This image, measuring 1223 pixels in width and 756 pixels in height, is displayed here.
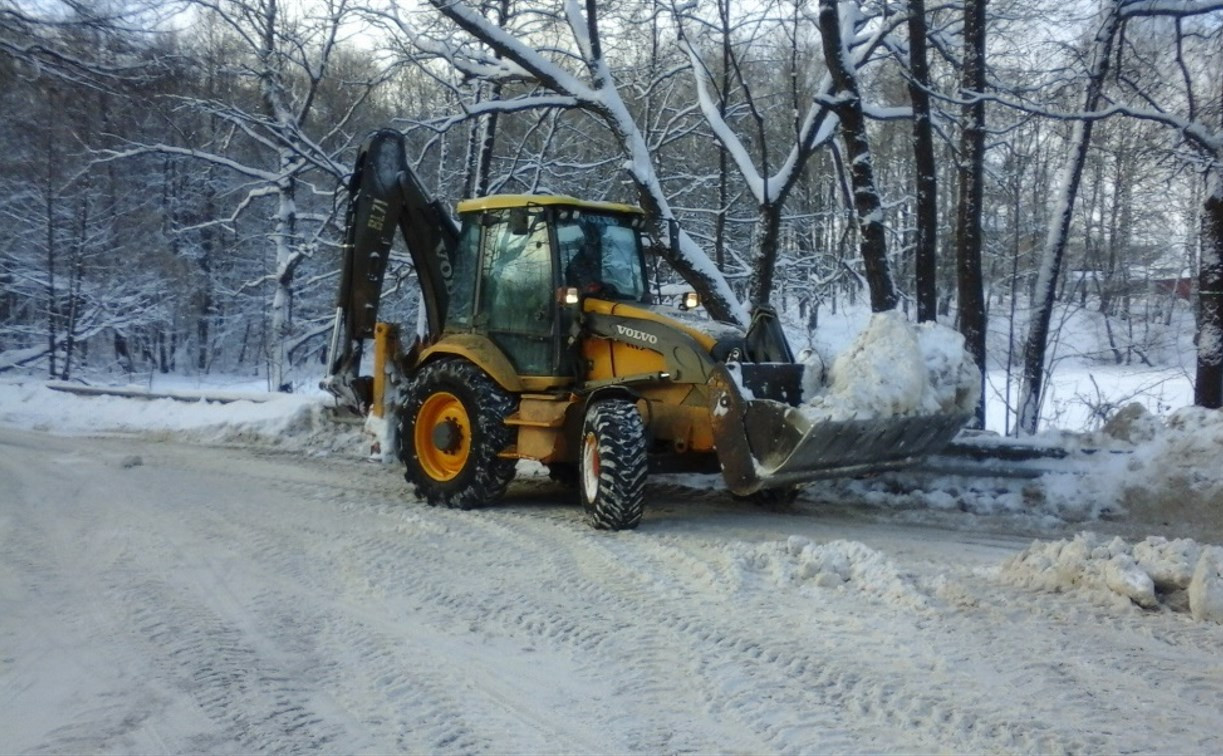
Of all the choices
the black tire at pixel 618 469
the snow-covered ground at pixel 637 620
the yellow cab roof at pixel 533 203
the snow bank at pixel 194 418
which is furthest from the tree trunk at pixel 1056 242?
the snow bank at pixel 194 418

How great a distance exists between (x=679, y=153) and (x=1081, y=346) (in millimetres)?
12385

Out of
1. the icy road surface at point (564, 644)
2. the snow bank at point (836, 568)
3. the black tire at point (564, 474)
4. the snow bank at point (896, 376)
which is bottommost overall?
the icy road surface at point (564, 644)

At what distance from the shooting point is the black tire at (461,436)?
890 cm

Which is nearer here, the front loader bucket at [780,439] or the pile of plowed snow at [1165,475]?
the front loader bucket at [780,439]

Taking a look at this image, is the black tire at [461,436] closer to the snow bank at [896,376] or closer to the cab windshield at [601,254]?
the cab windshield at [601,254]

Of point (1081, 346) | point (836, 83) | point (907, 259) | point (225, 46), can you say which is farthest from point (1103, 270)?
point (225, 46)

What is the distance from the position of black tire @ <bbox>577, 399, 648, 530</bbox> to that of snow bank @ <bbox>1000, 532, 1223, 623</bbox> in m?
2.63

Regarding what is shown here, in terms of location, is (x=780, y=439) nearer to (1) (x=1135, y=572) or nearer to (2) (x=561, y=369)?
(2) (x=561, y=369)

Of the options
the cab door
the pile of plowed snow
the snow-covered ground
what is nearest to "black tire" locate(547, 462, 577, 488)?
the snow-covered ground

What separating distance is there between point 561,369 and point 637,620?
3.50m

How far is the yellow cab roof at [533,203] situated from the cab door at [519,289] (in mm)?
77

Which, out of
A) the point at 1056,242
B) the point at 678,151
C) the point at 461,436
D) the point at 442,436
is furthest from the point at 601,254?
the point at 678,151

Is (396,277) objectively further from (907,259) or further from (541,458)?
(907,259)

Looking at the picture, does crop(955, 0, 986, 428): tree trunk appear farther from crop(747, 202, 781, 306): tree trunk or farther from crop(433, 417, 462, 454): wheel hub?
crop(433, 417, 462, 454): wheel hub
